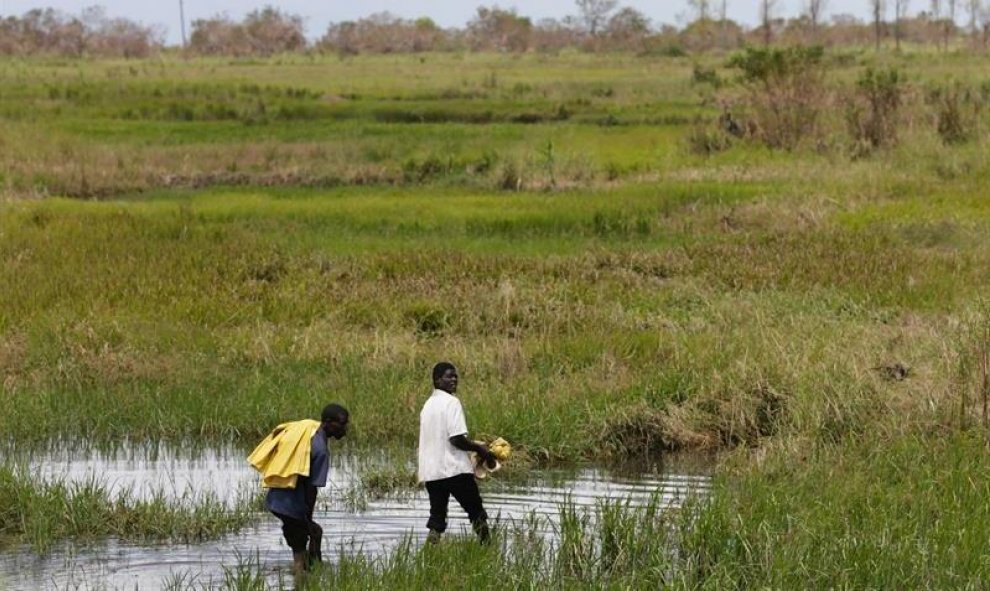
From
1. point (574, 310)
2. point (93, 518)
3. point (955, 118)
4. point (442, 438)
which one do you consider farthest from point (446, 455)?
point (955, 118)

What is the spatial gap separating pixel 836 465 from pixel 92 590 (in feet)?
15.3

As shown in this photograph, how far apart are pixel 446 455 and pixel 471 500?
331mm

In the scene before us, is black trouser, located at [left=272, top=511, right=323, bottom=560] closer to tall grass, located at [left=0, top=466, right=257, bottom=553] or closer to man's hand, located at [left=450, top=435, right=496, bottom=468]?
man's hand, located at [left=450, top=435, right=496, bottom=468]

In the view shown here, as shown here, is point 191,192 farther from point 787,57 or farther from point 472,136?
Result: point 787,57

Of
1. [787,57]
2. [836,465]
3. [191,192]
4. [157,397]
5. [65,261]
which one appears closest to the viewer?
[836,465]

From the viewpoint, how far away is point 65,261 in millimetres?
17719

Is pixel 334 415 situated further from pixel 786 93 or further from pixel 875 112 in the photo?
pixel 786 93

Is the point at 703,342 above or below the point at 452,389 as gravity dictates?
below

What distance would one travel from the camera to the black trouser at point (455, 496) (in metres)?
8.73

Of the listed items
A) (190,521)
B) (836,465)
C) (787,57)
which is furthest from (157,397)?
(787,57)

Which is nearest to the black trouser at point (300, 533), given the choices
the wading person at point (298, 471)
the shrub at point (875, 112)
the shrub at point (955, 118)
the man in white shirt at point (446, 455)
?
the wading person at point (298, 471)

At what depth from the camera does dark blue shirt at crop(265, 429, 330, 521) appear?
8.08 meters

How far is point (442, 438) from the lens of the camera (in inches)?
340

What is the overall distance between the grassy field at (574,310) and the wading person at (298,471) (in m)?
0.52
